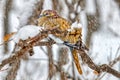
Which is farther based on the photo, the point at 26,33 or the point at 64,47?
the point at 64,47

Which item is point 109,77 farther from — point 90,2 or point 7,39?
point 90,2

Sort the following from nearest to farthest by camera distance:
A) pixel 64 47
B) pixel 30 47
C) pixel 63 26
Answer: pixel 30 47 → pixel 63 26 → pixel 64 47

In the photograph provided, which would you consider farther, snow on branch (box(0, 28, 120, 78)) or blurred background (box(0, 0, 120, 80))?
blurred background (box(0, 0, 120, 80))

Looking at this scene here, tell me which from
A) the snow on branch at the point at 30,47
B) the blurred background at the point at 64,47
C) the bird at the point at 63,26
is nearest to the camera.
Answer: the snow on branch at the point at 30,47

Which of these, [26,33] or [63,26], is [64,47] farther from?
[26,33]

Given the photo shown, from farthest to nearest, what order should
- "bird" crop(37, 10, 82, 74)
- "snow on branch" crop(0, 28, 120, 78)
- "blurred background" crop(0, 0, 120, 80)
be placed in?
"blurred background" crop(0, 0, 120, 80), "bird" crop(37, 10, 82, 74), "snow on branch" crop(0, 28, 120, 78)

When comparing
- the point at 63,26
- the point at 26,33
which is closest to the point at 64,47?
the point at 63,26

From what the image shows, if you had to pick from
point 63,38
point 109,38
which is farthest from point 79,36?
point 109,38

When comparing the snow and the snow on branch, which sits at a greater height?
the snow
